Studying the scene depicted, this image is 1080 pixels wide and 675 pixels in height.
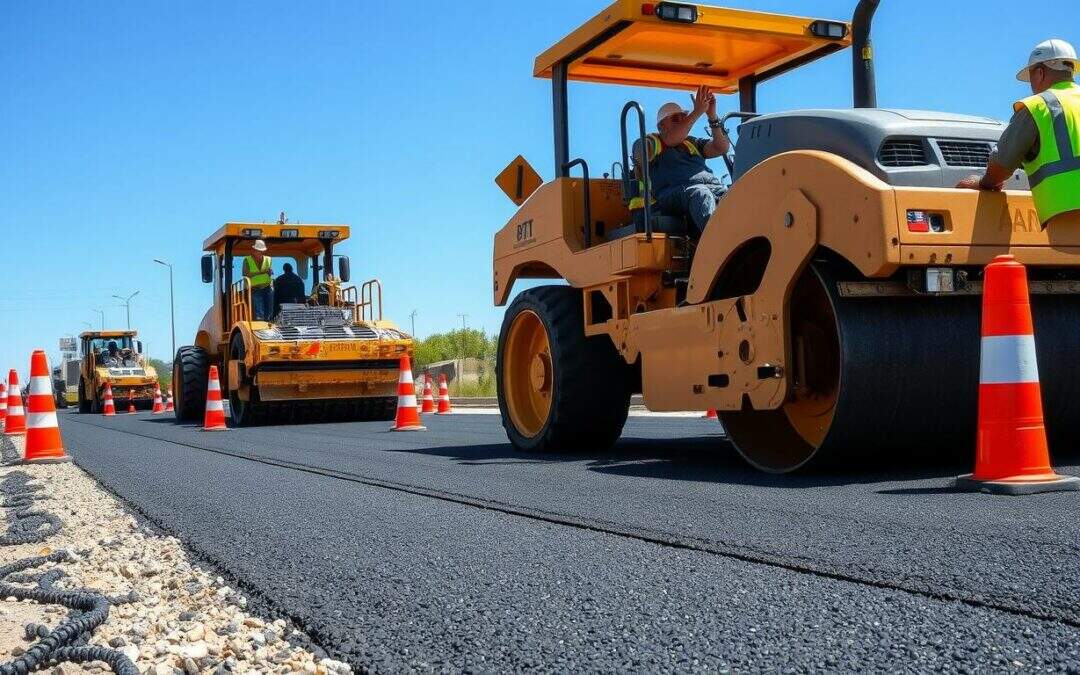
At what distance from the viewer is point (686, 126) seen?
6.63 m

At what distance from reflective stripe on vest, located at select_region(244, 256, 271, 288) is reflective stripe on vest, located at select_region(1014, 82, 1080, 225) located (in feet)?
40.4

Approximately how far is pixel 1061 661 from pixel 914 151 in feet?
10.8

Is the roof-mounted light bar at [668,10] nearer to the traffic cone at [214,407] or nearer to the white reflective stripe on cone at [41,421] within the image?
the white reflective stripe on cone at [41,421]

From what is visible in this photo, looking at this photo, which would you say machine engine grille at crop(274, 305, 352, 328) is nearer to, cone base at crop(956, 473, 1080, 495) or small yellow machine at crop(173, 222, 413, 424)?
small yellow machine at crop(173, 222, 413, 424)

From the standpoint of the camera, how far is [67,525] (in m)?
4.88

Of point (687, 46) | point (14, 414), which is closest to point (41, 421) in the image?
point (687, 46)

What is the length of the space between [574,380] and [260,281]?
31.6 ft

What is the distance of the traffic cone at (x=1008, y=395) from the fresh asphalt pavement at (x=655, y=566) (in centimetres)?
18

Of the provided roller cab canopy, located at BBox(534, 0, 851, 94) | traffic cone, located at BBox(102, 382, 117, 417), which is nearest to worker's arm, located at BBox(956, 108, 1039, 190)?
roller cab canopy, located at BBox(534, 0, 851, 94)

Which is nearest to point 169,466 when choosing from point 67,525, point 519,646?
point 67,525

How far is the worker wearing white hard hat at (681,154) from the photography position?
21.2ft

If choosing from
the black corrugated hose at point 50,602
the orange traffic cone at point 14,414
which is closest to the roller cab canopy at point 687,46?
the black corrugated hose at point 50,602

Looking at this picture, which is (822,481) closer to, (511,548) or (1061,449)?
(1061,449)

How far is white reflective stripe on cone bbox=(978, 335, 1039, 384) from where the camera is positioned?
430cm
